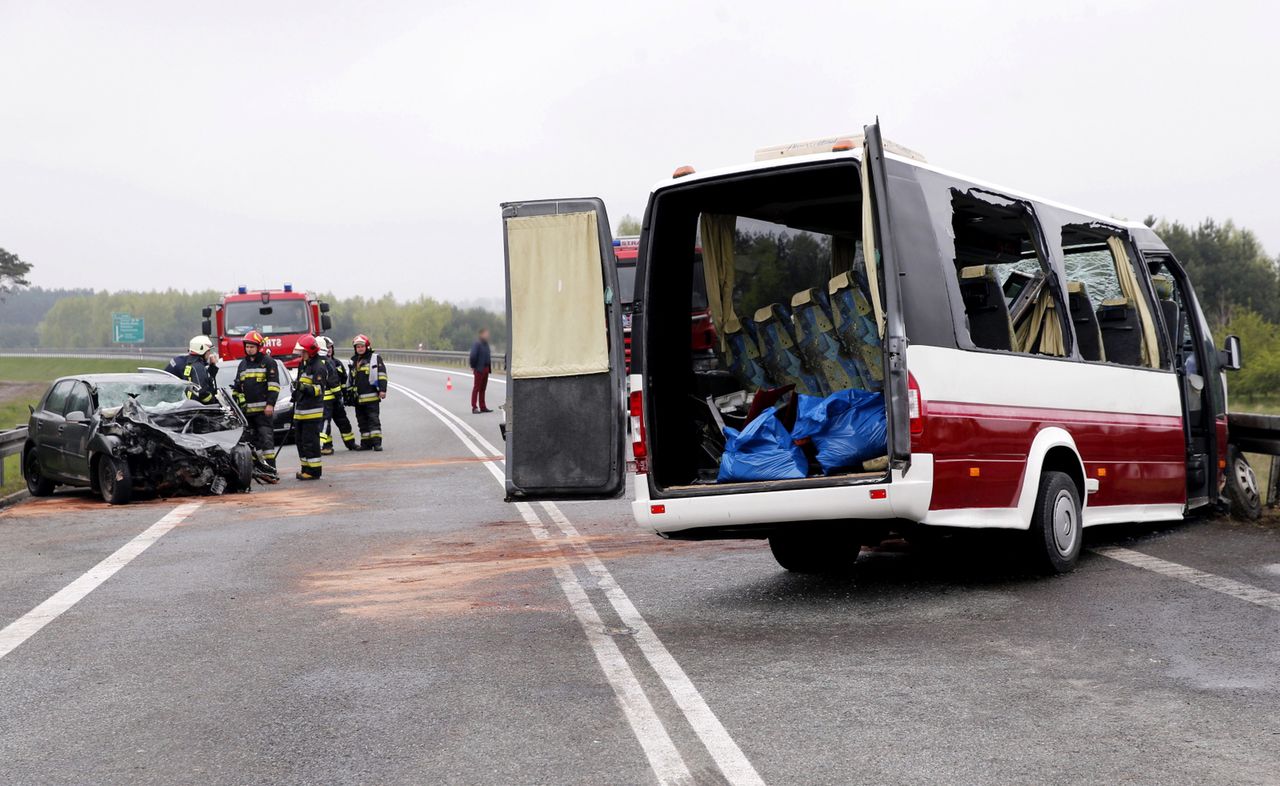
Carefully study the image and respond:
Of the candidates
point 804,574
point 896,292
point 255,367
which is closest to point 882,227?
point 896,292

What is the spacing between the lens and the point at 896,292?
22.4ft

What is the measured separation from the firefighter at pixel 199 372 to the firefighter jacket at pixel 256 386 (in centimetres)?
39

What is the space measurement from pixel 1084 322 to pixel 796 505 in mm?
2792


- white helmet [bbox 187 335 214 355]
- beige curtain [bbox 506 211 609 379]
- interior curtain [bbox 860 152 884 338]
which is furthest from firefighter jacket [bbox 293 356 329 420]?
interior curtain [bbox 860 152 884 338]

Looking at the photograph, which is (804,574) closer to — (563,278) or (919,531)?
(919,531)

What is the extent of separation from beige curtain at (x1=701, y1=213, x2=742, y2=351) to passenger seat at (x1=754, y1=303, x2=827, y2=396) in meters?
0.18

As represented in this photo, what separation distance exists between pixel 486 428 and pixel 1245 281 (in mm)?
54854

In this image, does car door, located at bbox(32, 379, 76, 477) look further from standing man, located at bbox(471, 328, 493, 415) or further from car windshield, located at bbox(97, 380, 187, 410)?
standing man, located at bbox(471, 328, 493, 415)

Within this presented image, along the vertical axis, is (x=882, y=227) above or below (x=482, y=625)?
above

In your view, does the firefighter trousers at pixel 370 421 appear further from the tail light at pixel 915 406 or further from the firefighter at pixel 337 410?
the tail light at pixel 915 406

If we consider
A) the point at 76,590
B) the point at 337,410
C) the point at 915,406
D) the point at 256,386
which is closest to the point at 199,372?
the point at 256,386

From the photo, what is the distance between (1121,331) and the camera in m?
9.33

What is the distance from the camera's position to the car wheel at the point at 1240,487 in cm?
1046

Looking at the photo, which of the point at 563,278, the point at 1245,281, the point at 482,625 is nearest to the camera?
the point at 482,625
